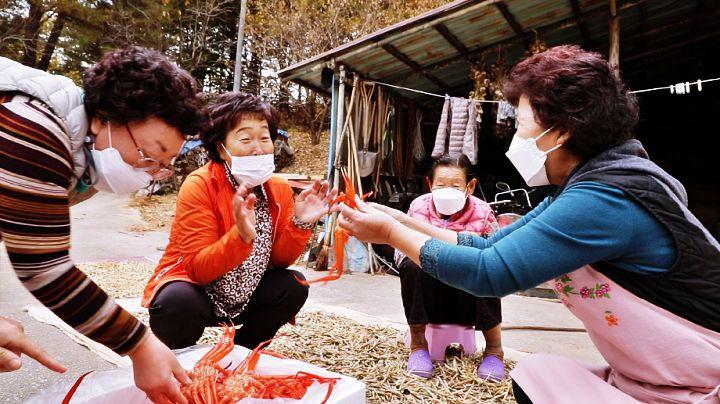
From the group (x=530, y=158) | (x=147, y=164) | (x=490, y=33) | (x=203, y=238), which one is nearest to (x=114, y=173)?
(x=147, y=164)

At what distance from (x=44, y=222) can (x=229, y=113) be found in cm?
130

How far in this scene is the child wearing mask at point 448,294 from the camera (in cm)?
256

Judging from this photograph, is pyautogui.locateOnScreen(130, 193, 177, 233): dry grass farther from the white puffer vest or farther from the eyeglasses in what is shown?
the white puffer vest

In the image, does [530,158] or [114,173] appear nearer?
[114,173]

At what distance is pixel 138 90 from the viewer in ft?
4.43

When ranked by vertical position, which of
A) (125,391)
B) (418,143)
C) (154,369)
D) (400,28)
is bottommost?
(125,391)

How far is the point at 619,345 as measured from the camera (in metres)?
1.33

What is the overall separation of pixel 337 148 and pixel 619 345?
16.9ft

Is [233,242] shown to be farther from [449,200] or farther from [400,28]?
[400,28]

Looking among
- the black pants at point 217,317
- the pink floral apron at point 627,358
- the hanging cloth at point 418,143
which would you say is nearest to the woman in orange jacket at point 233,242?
the black pants at point 217,317

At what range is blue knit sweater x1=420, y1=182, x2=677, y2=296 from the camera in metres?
1.23

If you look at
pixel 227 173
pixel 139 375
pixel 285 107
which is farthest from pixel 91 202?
pixel 139 375

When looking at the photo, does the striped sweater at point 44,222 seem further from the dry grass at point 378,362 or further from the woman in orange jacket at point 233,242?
the dry grass at point 378,362

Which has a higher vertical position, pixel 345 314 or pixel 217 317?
pixel 217 317
